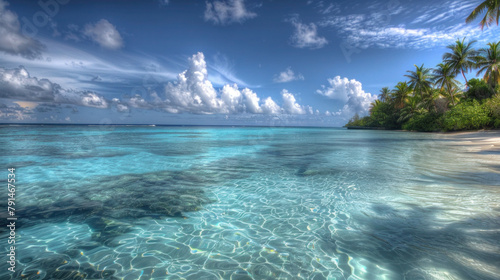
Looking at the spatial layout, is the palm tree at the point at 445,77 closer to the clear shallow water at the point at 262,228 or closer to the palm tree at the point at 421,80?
the palm tree at the point at 421,80

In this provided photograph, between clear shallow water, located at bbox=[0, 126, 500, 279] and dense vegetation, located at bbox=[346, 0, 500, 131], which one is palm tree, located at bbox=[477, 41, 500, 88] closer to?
dense vegetation, located at bbox=[346, 0, 500, 131]

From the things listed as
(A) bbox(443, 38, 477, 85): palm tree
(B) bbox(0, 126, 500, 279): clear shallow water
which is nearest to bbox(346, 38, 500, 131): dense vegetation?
(A) bbox(443, 38, 477, 85): palm tree

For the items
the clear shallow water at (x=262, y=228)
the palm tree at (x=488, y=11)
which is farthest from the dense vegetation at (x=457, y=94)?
the clear shallow water at (x=262, y=228)

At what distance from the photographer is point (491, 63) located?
99.0ft

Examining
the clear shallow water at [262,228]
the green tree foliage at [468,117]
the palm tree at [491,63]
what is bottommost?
the clear shallow water at [262,228]

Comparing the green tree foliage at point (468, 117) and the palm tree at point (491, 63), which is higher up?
the palm tree at point (491, 63)

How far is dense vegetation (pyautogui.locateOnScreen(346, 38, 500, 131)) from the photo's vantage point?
28.2m

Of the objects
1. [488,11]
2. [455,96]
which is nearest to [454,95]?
[455,96]

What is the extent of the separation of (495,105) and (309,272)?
33.8m

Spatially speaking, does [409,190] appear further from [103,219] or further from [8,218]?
[8,218]

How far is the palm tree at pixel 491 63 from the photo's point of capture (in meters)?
29.6

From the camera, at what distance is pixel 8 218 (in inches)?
183

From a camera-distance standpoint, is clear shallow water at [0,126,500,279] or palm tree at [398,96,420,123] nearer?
clear shallow water at [0,126,500,279]

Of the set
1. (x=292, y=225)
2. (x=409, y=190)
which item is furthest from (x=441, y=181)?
(x=292, y=225)
